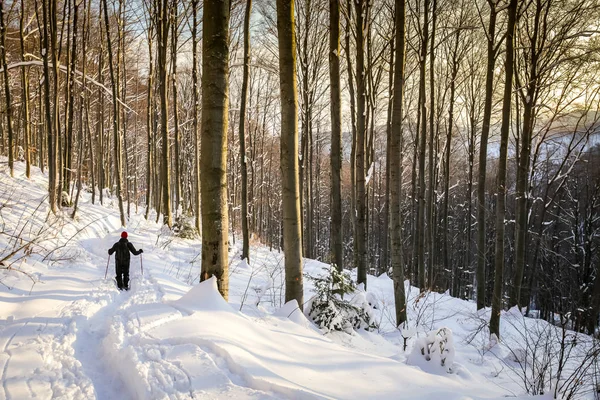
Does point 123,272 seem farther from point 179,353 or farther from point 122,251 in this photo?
point 179,353

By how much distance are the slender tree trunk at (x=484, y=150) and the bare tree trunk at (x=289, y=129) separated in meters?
6.05

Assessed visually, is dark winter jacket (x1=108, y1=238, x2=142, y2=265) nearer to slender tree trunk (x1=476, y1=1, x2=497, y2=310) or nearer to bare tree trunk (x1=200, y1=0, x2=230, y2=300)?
bare tree trunk (x1=200, y1=0, x2=230, y2=300)

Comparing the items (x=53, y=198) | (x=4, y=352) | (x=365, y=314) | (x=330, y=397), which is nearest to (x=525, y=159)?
(x=365, y=314)

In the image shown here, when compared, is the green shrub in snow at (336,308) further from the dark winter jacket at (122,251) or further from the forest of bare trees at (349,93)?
the dark winter jacket at (122,251)

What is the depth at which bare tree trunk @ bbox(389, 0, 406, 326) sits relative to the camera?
20.8 ft

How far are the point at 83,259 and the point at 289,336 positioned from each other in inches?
249

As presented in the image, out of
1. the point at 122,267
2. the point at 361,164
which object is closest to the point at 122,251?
the point at 122,267

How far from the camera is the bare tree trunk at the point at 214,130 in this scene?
393 cm

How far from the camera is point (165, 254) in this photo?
9.41 metres

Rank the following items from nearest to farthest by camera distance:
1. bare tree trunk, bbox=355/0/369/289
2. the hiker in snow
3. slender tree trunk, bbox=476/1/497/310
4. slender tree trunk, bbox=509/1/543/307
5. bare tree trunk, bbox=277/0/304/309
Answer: bare tree trunk, bbox=277/0/304/309 → the hiker in snow → slender tree trunk, bbox=476/1/497/310 → bare tree trunk, bbox=355/0/369/289 → slender tree trunk, bbox=509/1/543/307

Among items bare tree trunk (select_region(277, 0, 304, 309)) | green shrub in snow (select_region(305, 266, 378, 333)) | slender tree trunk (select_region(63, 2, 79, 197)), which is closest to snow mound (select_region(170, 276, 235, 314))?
bare tree trunk (select_region(277, 0, 304, 309))

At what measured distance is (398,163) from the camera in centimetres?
650

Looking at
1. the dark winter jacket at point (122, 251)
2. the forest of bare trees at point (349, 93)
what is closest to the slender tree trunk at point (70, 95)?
the forest of bare trees at point (349, 93)

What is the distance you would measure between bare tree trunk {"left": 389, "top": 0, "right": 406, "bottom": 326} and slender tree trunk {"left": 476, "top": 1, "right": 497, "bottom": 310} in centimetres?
304
